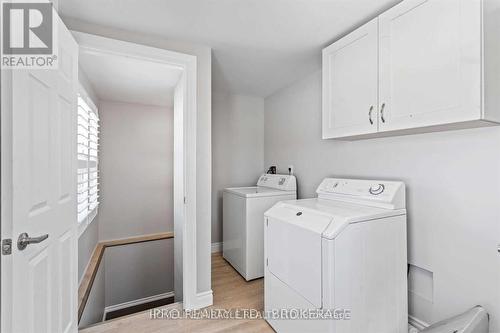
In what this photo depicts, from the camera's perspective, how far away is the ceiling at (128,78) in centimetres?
192

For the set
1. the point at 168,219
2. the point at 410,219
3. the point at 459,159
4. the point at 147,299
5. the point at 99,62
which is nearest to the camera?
the point at 459,159

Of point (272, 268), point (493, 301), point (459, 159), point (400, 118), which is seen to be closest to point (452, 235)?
point (493, 301)

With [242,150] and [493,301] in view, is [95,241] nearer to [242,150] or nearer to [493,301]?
[242,150]

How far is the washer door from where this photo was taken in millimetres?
1419

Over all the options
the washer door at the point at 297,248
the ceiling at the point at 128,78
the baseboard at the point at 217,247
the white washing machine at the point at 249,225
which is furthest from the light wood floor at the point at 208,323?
the ceiling at the point at 128,78

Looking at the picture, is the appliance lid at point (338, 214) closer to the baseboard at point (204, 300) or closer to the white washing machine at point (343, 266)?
the white washing machine at point (343, 266)

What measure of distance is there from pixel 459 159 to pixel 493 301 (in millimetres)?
814

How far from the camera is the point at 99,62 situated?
1949 mm

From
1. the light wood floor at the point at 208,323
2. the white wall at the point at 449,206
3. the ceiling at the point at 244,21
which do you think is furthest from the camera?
the light wood floor at the point at 208,323

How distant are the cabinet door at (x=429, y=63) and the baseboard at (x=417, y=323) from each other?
1.38 m

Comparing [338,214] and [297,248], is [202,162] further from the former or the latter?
[338,214]

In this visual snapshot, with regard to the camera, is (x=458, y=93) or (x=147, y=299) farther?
(x=147, y=299)

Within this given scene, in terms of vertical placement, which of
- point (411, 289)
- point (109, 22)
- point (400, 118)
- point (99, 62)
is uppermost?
point (109, 22)

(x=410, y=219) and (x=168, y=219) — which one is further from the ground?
(x=410, y=219)
